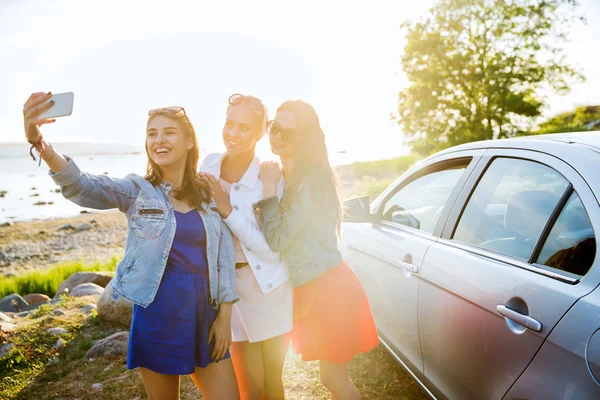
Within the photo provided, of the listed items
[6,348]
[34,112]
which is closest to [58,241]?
[6,348]

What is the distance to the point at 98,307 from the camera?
5074 millimetres

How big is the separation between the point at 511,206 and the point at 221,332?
5.55ft

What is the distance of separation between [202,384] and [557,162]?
2056mm

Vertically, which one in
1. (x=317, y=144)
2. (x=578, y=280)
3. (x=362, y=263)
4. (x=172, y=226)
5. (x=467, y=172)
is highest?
(x=317, y=144)

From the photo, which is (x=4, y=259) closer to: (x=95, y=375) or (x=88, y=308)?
(x=88, y=308)

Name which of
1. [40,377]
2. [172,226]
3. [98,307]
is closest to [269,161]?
[172,226]

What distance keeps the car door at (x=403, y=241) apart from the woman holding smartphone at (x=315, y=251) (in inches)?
21.9

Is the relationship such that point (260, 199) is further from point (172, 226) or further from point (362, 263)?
point (362, 263)

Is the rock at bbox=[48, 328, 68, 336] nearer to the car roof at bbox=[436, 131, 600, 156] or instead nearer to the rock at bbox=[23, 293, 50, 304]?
the rock at bbox=[23, 293, 50, 304]

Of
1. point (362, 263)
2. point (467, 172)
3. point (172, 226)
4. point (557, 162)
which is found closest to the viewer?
point (557, 162)

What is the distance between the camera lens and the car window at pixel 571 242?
1.62 m

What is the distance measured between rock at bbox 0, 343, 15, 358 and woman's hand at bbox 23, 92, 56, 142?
3564mm

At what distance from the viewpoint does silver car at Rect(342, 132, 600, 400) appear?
1543 millimetres

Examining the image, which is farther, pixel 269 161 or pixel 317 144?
pixel 269 161
